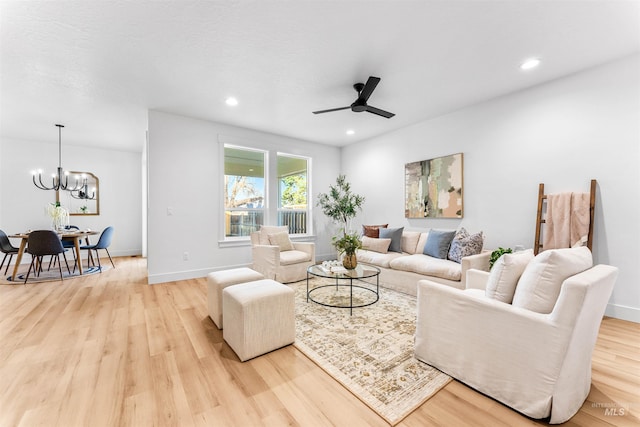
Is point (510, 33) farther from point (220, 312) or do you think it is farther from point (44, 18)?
point (44, 18)

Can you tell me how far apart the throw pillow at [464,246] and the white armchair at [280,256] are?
6.88 feet

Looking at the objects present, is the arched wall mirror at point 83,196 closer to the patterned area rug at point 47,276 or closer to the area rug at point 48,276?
the patterned area rug at point 47,276

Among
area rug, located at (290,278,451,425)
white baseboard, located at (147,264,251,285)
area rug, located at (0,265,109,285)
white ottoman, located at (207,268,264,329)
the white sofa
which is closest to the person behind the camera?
area rug, located at (290,278,451,425)

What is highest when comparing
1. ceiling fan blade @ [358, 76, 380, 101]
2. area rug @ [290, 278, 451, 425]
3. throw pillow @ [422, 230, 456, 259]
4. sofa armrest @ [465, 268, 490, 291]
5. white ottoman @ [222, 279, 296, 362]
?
ceiling fan blade @ [358, 76, 380, 101]

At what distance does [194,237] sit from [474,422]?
13.7ft

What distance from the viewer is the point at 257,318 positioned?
76.7 inches

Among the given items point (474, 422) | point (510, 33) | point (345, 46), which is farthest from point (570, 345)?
point (345, 46)

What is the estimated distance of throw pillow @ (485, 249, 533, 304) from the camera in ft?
5.24

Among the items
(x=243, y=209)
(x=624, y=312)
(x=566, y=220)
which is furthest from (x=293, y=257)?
(x=624, y=312)

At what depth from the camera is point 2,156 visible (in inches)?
208

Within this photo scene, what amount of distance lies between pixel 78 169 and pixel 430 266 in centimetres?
766

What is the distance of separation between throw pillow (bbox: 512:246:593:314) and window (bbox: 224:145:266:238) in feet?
14.3

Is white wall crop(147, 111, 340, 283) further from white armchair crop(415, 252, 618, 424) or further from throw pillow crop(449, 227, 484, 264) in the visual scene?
white armchair crop(415, 252, 618, 424)

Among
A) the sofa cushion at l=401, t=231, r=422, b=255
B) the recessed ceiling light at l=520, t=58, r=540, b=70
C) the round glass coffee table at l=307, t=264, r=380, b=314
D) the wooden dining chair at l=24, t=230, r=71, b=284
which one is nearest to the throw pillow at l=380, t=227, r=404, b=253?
the sofa cushion at l=401, t=231, r=422, b=255
